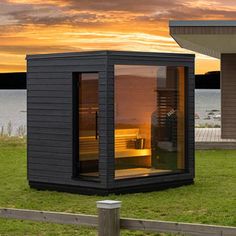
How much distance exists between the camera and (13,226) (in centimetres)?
910

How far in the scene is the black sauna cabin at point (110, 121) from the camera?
11.7m

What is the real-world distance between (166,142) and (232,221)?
3.73 m

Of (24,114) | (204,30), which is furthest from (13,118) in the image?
(204,30)

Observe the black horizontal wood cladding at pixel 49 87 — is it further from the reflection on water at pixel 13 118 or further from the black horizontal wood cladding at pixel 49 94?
the reflection on water at pixel 13 118

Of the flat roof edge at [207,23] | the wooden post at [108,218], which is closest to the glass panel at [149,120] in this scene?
the flat roof edge at [207,23]

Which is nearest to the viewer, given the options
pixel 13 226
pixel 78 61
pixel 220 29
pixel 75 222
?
pixel 75 222

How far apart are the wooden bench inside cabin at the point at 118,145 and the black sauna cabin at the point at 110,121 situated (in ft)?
0.06

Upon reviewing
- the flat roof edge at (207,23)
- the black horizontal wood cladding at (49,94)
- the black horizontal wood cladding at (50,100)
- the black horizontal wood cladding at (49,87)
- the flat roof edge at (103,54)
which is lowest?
the black horizontal wood cladding at (50,100)

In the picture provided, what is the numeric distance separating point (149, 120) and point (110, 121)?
3.71ft

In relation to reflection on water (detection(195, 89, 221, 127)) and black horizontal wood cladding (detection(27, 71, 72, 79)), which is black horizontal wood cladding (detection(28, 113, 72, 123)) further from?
reflection on water (detection(195, 89, 221, 127))

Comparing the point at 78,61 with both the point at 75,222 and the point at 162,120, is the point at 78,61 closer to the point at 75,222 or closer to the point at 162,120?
the point at 162,120

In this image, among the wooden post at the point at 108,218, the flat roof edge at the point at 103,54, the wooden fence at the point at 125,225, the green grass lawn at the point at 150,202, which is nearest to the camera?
the wooden fence at the point at 125,225

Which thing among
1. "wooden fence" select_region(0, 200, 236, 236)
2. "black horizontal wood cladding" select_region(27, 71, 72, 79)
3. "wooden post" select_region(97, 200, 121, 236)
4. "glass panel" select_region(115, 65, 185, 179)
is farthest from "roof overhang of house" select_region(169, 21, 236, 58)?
"wooden post" select_region(97, 200, 121, 236)

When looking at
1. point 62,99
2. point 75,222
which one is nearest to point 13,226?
point 75,222
